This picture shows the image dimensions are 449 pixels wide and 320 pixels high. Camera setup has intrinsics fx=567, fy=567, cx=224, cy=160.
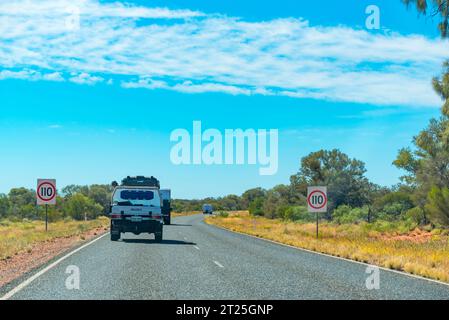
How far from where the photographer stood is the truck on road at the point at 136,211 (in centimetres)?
2239

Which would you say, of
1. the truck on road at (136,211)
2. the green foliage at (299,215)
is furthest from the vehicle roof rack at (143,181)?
the green foliage at (299,215)

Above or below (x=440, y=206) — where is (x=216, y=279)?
below

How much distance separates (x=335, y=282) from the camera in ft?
37.8

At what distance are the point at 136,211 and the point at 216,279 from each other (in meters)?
11.2

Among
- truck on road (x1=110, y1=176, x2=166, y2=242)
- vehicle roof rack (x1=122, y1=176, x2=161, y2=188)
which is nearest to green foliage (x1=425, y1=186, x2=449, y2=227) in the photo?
vehicle roof rack (x1=122, y1=176, x2=161, y2=188)

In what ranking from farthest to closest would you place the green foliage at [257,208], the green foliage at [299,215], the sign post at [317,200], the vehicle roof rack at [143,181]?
the green foliage at [257,208], the green foliage at [299,215], the vehicle roof rack at [143,181], the sign post at [317,200]

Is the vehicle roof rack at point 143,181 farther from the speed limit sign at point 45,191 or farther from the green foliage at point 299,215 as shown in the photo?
the green foliage at point 299,215

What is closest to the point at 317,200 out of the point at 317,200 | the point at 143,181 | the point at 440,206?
the point at 317,200

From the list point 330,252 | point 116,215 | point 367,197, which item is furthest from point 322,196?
point 367,197

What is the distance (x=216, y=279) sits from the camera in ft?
38.5

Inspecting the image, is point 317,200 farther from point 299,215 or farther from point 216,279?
point 299,215

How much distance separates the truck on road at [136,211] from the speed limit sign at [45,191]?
6878 millimetres
